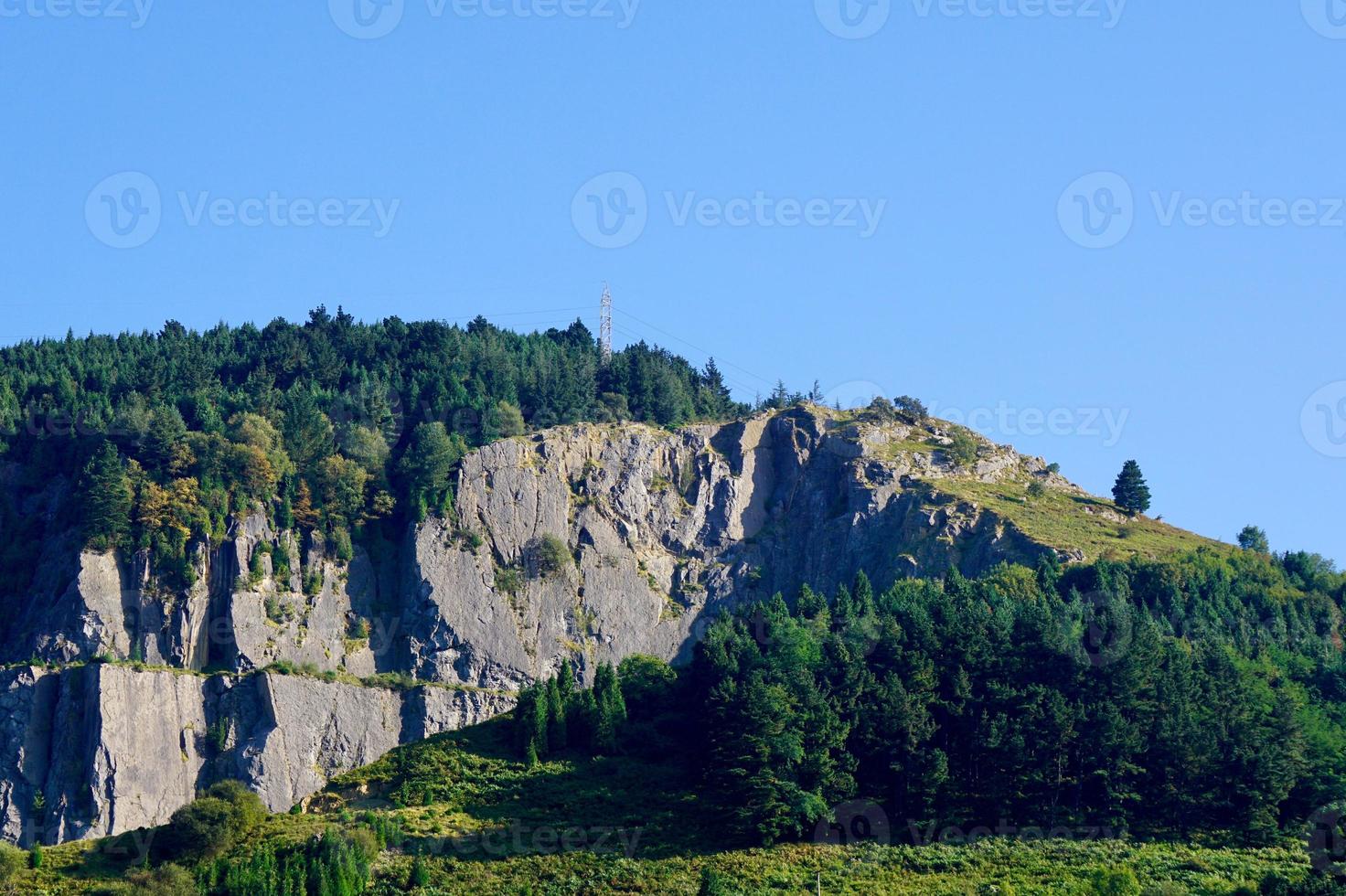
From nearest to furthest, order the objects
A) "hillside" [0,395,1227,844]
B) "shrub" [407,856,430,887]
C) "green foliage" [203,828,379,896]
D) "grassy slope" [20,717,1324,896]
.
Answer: "green foliage" [203,828,379,896], "shrub" [407,856,430,887], "grassy slope" [20,717,1324,896], "hillside" [0,395,1227,844]

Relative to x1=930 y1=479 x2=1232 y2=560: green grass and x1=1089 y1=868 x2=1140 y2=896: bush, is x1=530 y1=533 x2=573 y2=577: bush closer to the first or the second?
x1=930 y1=479 x2=1232 y2=560: green grass

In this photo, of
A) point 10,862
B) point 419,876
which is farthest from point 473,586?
point 10,862

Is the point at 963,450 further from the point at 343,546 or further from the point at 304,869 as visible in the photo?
the point at 304,869

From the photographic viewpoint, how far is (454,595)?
426ft

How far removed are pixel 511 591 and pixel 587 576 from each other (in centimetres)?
542

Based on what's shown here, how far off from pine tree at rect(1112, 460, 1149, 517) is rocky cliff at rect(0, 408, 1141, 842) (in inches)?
137

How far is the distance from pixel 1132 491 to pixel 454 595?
44083mm

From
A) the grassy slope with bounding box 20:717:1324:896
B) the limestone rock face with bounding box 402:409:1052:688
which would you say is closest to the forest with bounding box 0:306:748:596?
the limestone rock face with bounding box 402:409:1052:688

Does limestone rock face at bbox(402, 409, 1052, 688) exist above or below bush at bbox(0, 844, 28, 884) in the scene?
above

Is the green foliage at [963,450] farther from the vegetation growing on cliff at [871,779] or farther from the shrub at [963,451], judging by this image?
the vegetation growing on cliff at [871,779]

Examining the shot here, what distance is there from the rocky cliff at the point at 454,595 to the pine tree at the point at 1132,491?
11.4 ft

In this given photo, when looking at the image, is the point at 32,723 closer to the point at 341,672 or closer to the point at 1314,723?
the point at 341,672

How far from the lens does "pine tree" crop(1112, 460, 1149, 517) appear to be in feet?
475

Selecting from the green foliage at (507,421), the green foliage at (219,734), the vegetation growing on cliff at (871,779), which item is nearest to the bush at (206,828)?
the vegetation growing on cliff at (871,779)
